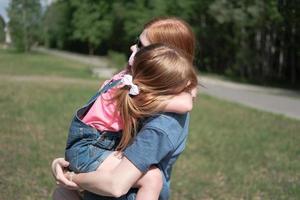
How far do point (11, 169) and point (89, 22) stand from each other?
59541 mm

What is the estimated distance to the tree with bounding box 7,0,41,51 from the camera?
65.9m

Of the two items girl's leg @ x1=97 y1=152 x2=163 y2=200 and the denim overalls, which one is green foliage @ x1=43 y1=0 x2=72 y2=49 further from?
girl's leg @ x1=97 y1=152 x2=163 y2=200

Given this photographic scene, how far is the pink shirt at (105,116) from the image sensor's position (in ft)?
7.00

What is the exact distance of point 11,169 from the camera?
7.04m

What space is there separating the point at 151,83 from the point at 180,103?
0.45ft

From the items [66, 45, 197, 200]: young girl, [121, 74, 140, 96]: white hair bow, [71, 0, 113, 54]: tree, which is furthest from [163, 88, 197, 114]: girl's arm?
[71, 0, 113, 54]: tree

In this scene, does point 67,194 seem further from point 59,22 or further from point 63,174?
point 59,22

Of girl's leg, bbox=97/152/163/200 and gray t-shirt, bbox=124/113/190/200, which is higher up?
gray t-shirt, bbox=124/113/190/200

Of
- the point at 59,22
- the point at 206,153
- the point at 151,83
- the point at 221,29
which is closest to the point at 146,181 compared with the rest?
the point at 151,83

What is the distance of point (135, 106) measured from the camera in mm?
2088

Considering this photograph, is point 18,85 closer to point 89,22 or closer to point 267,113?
point 267,113

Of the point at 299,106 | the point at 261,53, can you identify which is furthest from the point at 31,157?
the point at 261,53

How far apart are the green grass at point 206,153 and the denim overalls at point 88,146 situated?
3.90m

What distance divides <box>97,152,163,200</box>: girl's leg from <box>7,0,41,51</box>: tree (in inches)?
2585
